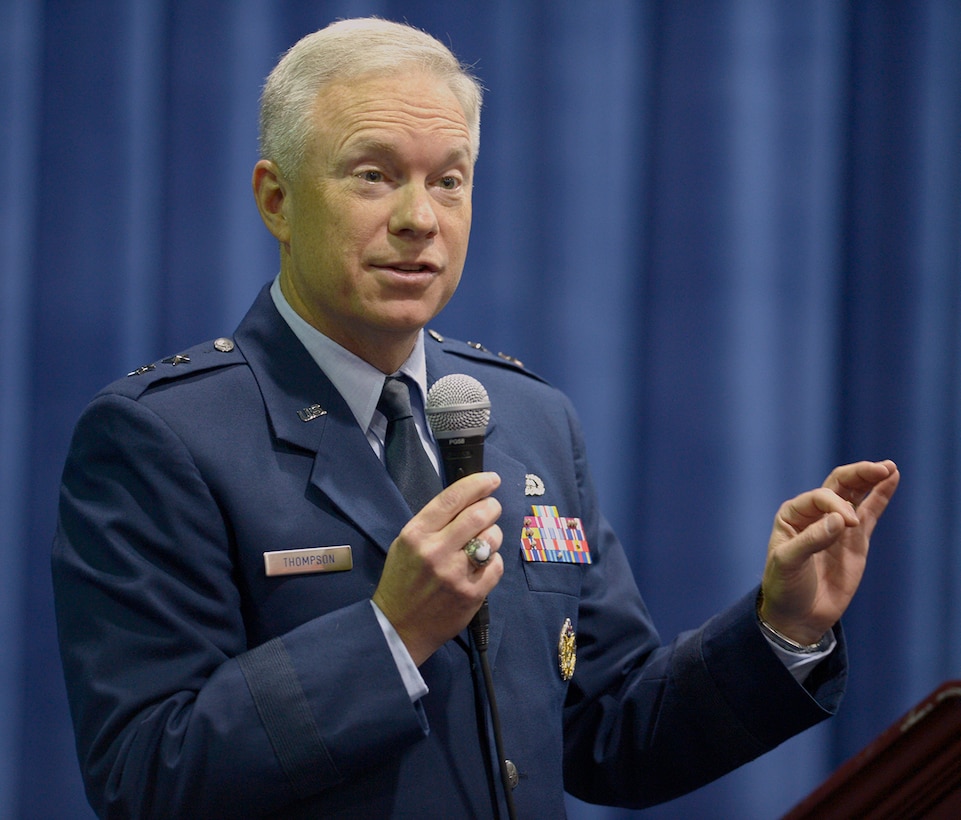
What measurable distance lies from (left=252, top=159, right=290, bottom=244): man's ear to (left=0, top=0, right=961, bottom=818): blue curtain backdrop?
30.9 inches

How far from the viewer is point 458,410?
116cm

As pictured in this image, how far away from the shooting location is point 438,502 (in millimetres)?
1107

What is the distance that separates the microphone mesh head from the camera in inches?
45.6

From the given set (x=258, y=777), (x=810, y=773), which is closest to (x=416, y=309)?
(x=258, y=777)

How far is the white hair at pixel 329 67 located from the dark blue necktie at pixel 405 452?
29 centimetres

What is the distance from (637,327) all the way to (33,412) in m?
1.20

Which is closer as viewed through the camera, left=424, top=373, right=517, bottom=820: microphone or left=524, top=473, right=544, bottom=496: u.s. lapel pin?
left=424, top=373, right=517, bottom=820: microphone

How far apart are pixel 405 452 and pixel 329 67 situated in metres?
0.46

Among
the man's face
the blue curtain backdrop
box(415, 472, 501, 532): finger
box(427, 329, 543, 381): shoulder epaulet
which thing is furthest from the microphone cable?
the blue curtain backdrop

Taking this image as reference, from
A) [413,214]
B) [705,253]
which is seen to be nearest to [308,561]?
[413,214]

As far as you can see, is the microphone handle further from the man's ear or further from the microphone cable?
the man's ear

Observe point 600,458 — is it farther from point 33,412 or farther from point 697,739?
point 33,412

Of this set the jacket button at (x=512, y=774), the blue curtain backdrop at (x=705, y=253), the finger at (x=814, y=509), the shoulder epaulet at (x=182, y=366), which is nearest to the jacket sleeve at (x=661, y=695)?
the finger at (x=814, y=509)

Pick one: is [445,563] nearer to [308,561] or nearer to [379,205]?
[308,561]
